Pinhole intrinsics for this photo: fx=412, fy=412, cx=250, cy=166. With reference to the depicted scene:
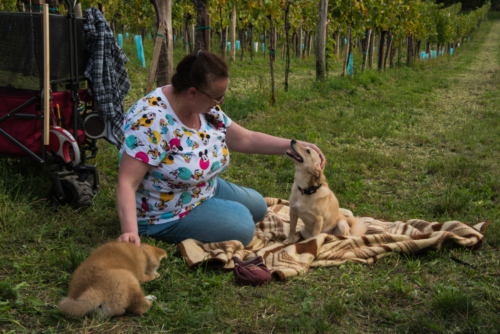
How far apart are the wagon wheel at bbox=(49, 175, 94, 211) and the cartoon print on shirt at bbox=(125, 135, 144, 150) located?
1.13 metres

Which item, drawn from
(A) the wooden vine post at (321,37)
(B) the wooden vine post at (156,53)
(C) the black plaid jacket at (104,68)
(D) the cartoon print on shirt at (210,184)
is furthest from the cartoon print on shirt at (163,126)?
(A) the wooden vine post at (321,37)

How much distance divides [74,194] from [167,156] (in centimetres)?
124

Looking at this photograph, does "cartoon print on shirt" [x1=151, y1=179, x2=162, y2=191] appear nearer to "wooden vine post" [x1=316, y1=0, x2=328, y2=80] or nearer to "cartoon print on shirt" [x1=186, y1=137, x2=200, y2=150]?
"cartoon print on shirt" [x1=186, y1=137, x2=200, y2=150]

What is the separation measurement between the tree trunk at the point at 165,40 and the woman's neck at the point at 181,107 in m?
2.85

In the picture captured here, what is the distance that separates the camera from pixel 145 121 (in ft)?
9.64

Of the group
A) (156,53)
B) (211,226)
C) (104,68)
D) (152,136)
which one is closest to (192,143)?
(152,136)

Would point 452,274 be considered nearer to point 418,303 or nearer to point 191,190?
point 418,303

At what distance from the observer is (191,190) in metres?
3.25

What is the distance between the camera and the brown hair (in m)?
2.89

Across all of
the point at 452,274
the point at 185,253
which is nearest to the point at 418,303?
the point at 452,274

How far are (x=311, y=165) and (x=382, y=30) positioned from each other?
17.1m

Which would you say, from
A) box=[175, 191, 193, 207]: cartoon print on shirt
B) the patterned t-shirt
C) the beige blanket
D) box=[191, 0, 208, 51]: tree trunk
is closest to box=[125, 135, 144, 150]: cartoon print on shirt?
the patterned t-shirt

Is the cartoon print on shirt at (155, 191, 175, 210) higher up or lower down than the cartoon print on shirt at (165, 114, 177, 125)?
lower down

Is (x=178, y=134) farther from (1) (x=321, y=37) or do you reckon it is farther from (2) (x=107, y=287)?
(1) (x=321, y=37)
